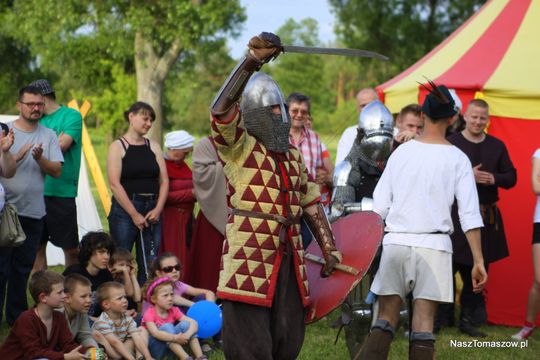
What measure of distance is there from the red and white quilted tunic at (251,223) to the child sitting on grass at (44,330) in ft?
4.44

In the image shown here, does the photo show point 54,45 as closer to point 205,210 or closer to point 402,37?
point 402,37

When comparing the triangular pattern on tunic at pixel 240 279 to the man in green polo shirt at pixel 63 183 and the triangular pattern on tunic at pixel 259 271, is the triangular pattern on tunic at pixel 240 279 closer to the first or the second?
the triangular pattern on tunic at pixel 259 271

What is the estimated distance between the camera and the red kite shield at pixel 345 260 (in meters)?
4.46

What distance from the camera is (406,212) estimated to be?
15.7 feet

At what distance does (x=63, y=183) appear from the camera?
6.89 m

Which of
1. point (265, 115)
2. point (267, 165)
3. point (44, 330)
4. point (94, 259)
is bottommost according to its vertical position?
point (44, 330)

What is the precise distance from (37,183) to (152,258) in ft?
3.48

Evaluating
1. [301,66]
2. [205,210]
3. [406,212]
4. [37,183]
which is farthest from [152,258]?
[301,66]

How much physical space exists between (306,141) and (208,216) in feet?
3.55

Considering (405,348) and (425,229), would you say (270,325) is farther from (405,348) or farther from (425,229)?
(405,348)

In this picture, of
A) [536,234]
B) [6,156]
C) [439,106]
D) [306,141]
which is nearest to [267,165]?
[439,106]

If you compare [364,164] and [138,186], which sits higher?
[364,164]

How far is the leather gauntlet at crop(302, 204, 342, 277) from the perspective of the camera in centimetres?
459

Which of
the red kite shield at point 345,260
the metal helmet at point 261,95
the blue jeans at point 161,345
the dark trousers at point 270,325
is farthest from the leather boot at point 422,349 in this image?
the blue jeans at point 161,345
